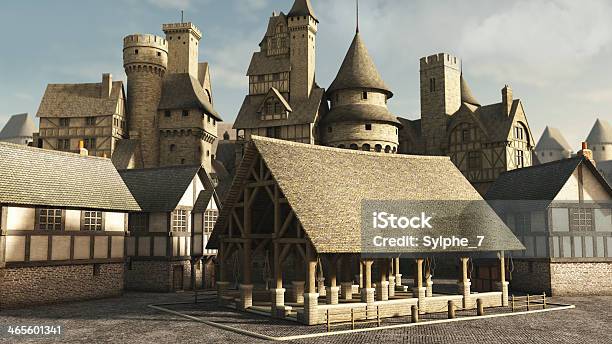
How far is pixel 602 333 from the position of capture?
17688mm

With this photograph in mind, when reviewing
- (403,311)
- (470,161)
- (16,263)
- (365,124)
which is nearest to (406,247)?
(403,311)

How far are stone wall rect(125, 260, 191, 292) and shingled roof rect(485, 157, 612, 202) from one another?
19301mm

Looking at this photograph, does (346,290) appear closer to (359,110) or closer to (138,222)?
(138,222)

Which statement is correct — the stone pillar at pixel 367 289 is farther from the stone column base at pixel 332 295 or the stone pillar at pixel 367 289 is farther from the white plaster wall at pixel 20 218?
the white plaster wall at pixel 20 218

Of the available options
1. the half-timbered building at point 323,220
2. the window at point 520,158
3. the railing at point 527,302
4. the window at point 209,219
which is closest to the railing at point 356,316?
the half-timbered building at point 323,220

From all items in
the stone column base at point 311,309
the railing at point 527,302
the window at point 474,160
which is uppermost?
the window at point 474,160

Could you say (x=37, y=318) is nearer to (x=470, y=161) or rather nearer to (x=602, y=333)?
(x=602, y=333)

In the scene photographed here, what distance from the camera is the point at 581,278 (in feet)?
91.7

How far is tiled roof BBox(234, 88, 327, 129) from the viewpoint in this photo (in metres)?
46.8

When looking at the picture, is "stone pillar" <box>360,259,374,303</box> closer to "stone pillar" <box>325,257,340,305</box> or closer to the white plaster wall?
"stone pillar" <box>325,257,340,305</box>

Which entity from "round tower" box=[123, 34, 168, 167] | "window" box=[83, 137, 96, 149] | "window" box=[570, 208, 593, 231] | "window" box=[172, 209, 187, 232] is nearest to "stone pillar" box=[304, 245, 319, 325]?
"window" box=[172, 209, 187, 232]

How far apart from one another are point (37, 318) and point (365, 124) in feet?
101

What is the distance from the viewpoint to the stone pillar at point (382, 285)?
22.5 m

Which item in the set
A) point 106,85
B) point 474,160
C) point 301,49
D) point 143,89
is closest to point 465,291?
point 474,160
